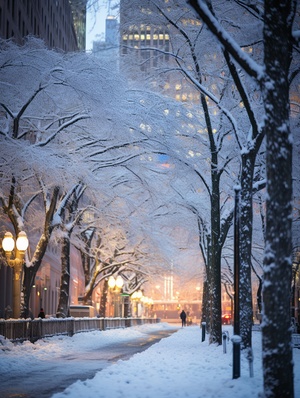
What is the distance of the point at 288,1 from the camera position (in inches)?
402

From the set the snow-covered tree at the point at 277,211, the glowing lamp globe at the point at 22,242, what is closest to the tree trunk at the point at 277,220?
the snow-covered tree at the point at 277,211

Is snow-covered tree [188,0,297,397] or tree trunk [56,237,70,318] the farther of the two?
tree trunk [56,237,70,318]

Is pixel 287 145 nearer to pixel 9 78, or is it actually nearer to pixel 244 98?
pixel 244 98

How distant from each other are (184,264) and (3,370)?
6089 cm

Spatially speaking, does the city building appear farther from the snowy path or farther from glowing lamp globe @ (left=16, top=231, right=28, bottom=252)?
the snowy path

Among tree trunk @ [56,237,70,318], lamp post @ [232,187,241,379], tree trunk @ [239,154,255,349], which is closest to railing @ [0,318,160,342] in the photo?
tree trunk @ [56,237,70,318]

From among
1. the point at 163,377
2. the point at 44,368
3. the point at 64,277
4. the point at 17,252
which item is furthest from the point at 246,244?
the point at 64,277

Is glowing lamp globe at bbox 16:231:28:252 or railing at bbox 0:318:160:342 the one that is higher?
glowing lamp globe at bbox 16:231:28:252

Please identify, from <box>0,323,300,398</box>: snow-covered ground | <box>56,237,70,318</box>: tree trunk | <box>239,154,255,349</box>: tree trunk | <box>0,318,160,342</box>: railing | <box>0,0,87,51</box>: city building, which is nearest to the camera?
<box>0,323,300,398</box>: snow-covered ground

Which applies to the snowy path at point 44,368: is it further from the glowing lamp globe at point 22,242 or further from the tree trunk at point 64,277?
the tree trunk at point 64,277

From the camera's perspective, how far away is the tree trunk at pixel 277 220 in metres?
9.72

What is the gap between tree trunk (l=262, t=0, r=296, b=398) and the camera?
972 cm

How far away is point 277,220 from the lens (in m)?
9.71

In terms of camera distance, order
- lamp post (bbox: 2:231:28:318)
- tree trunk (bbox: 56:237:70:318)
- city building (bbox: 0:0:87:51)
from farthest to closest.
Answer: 1. city building (bbox: 0:0:87:51)
2. tree trunk (bbox: 56:237:70:318)
3. lamp post (bbox: 2:231:28:318)
